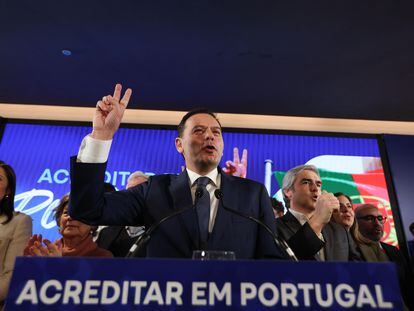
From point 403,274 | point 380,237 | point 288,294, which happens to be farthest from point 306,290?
point 380,237

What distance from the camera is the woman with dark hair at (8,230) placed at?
1.88 m

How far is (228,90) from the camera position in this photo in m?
3.36

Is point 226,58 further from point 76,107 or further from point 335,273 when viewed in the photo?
point 335,273

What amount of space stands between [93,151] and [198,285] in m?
0.54

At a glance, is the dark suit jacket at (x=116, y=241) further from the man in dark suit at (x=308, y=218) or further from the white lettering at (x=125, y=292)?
the white lettering at (x=125, y=292)

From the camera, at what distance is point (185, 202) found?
1167mm

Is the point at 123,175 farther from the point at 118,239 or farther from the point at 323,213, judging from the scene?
the point at 323,213

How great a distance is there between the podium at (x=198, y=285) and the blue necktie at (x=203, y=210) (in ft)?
1.60

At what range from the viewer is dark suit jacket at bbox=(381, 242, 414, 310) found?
2.54m

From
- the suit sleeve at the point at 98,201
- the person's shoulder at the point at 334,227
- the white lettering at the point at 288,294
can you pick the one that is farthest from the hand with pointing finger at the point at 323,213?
the person's shoulder at the point at 334,227

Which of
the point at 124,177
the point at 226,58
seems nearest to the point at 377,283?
the point at 226,58

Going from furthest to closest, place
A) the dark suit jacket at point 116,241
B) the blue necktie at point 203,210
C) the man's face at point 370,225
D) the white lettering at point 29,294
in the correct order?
1. the man's face at point 370,225
2. the dark suit jacket at point 116,241
3. the blue necktie at point 203,210
4. the white lettering at point 29,294

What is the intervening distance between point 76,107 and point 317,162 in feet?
7.66

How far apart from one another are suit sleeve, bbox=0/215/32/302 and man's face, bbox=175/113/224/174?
3.60ft
